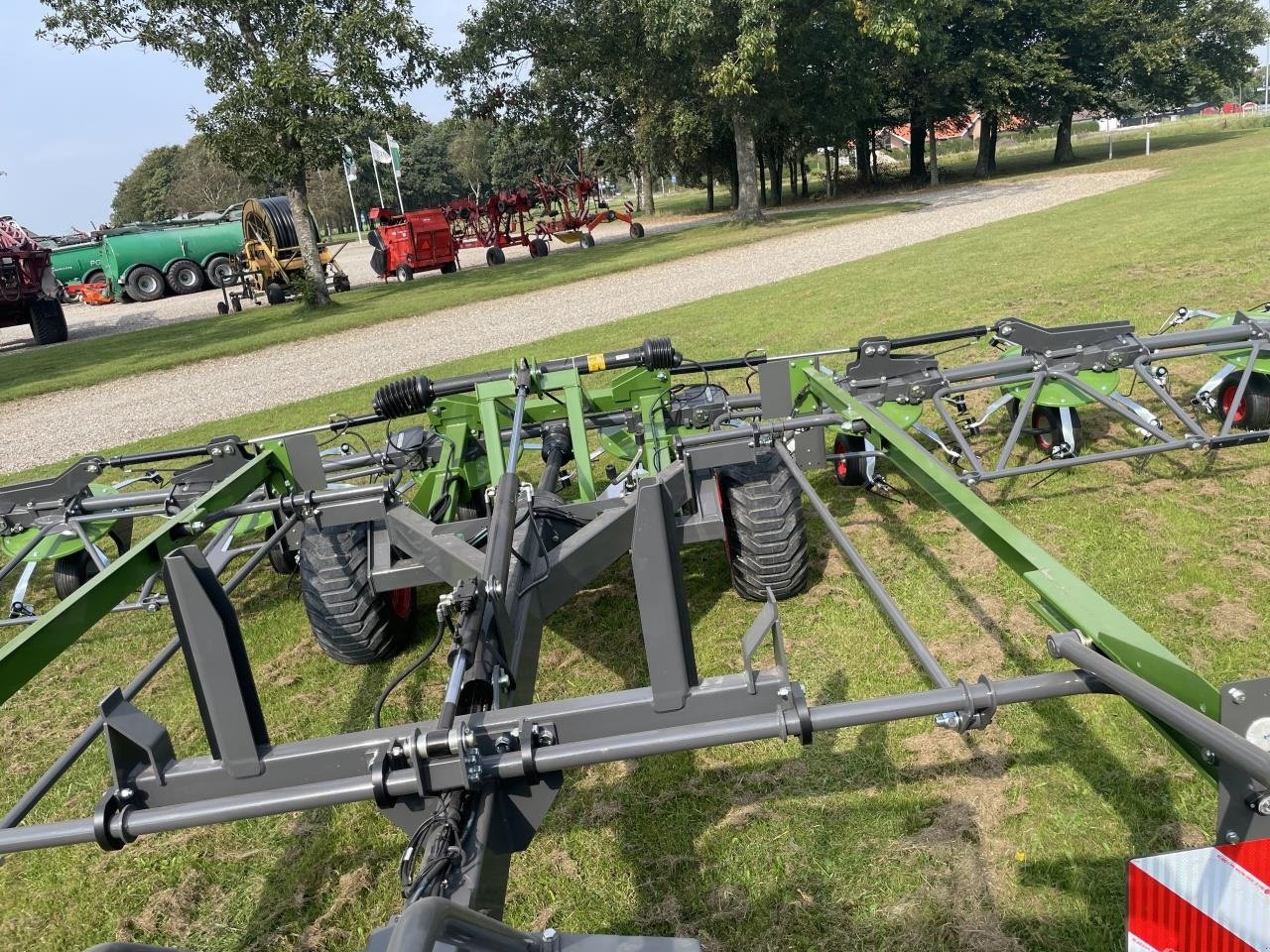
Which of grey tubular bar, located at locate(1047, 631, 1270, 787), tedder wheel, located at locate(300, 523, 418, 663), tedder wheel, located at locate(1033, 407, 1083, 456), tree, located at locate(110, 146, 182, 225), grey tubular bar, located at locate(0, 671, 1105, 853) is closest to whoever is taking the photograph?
grey tubular bar, located at locate(1047, 631, 1270, 787)

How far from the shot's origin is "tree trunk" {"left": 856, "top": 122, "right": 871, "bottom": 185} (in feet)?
134

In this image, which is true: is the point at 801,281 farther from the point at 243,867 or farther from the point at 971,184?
the point at 971,184

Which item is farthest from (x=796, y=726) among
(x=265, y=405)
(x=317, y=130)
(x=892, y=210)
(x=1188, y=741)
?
(x=892, y=210)

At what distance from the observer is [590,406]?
221 inches

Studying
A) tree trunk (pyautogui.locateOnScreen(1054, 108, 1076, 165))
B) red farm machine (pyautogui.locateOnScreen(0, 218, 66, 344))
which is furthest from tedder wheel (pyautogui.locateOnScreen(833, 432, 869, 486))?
tree trunk (pyautogui.locateOnScreen(1054, 108, 1076, 165))

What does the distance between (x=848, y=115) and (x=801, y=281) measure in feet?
73.8

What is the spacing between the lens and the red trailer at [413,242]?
25.9 metres

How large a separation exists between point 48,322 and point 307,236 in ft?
25.4

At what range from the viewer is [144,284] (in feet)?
99.1

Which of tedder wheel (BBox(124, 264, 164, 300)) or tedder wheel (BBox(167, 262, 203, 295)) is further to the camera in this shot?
tedder wheel (BBox(167, 262, 203, 295))

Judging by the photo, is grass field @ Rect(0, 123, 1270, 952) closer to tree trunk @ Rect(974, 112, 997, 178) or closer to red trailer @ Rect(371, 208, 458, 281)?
red trailer @ Rect(371, 208, 458, 281)

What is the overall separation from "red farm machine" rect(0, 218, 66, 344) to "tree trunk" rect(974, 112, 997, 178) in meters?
37.4

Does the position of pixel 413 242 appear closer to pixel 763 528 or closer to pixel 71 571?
pixel 71 571

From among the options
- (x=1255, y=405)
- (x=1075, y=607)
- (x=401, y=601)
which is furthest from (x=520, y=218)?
(x=1075, y=607)
